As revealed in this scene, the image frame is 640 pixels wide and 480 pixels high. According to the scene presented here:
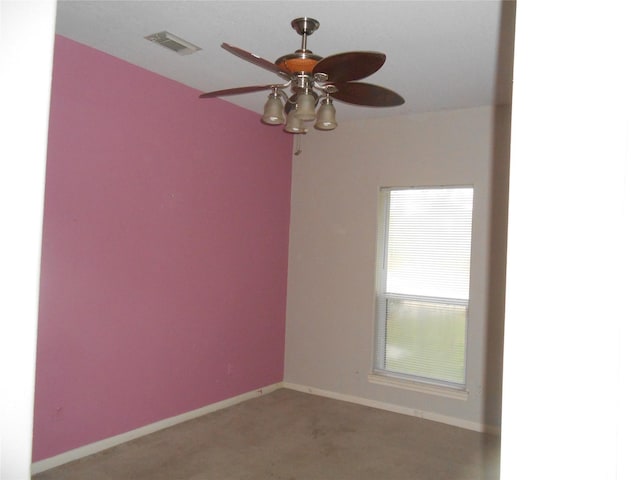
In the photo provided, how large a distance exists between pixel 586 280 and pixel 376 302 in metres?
4.17

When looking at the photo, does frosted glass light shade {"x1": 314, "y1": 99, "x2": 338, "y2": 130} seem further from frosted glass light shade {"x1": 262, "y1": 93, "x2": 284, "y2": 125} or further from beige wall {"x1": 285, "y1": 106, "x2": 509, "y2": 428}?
beige wall {"x1": 285, "y1": 106, "x2": 509, "y2": 428}

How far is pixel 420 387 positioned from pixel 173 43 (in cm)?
352

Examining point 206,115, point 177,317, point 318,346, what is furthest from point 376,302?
point 206,115

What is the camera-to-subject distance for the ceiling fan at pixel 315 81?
195cm

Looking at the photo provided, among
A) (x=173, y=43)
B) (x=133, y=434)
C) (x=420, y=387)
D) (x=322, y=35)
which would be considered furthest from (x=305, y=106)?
(x=420, y=387)

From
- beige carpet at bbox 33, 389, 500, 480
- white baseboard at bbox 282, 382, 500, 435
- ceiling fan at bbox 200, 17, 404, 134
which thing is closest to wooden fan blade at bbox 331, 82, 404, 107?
ceiling fan at bbox 200, 17, 404, 134

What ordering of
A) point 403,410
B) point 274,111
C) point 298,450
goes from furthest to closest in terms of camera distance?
point 403,410, point 298,450, point 274,111

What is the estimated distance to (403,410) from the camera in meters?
4.25

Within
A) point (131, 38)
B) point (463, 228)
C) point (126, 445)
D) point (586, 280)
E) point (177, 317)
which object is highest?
point (131, 38)

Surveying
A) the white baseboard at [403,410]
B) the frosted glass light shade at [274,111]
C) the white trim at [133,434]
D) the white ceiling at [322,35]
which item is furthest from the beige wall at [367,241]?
the frosted glass light shade at [274,111]

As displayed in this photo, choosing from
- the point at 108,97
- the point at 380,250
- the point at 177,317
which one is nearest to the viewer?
the point at 108,97

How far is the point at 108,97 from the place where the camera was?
3162 millimetres

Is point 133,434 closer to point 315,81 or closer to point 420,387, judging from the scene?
point 420,387

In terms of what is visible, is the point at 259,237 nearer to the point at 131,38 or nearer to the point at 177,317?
the point at 177,317
